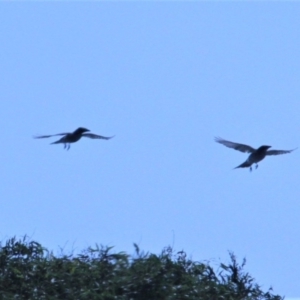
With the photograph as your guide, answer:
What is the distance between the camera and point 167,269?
42.8ft

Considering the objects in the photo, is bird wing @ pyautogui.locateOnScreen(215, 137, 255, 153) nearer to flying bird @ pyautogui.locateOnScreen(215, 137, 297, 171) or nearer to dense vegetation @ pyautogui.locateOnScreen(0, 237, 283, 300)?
flying bird @ pyautogui.locateOnScreen(215, 137, 297, 171)

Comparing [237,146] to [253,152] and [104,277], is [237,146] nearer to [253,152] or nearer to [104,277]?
[253,152]

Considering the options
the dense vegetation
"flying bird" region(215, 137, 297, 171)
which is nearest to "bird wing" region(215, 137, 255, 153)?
"flying bird" region(215, 137, 297, 171)

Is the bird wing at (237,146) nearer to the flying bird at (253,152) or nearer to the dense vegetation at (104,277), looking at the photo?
the flying bird at (253,152)

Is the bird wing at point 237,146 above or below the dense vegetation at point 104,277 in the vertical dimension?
above

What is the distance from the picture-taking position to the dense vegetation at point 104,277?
12.7 metres

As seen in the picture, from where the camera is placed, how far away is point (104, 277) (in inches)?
510

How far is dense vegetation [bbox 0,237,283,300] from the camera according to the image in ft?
41.7

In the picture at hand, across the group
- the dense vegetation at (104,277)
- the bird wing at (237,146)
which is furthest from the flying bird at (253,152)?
the dense vegetation at (104,277)

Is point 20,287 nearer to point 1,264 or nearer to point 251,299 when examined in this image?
point 1,264

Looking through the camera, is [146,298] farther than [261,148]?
No

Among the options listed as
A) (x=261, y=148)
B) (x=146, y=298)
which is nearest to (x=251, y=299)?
(x=146, y=298)

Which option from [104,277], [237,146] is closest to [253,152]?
[237,146]

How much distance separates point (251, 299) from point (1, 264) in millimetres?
3190
